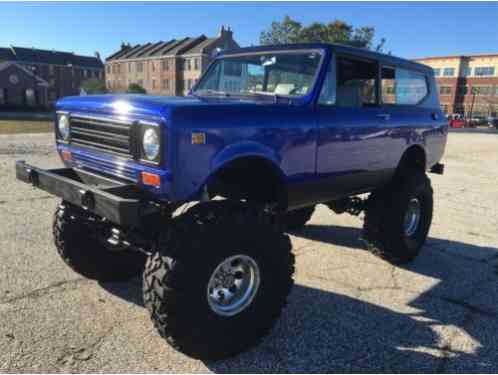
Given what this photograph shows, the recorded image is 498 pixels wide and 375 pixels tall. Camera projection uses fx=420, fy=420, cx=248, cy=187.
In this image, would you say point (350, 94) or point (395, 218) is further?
point (395, 218)

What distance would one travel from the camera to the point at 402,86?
459 centimetres

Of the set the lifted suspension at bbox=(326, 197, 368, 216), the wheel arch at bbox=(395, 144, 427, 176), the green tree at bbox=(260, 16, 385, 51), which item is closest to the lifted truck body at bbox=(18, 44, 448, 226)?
the wheel arch at bbox=(395, 144, 427, 176)

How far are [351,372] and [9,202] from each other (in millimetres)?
5577

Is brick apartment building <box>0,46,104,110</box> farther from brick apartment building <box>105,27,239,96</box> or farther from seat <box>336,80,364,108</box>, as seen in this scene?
seat <box>336,80,364,108</box>

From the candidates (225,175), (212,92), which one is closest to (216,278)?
(225,175)

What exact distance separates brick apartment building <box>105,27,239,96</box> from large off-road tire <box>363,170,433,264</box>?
167 ft

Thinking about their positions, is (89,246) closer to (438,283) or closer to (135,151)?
(135,151)

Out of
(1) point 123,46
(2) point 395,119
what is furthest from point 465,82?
(2) point 395,119

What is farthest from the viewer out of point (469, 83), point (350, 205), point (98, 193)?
point (469, 83)

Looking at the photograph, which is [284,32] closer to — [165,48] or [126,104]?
[165,48]

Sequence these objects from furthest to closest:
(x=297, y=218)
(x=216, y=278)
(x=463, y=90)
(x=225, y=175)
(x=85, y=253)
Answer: (x=463, y=90) → (x=297, y=218) → (x=85, y=253) → (x=225, y=175) → (x=216, y=278)

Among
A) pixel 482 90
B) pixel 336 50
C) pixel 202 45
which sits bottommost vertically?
pixel 336 50

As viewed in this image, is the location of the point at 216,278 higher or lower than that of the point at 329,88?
lower

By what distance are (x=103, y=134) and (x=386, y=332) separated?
2.54 metres
